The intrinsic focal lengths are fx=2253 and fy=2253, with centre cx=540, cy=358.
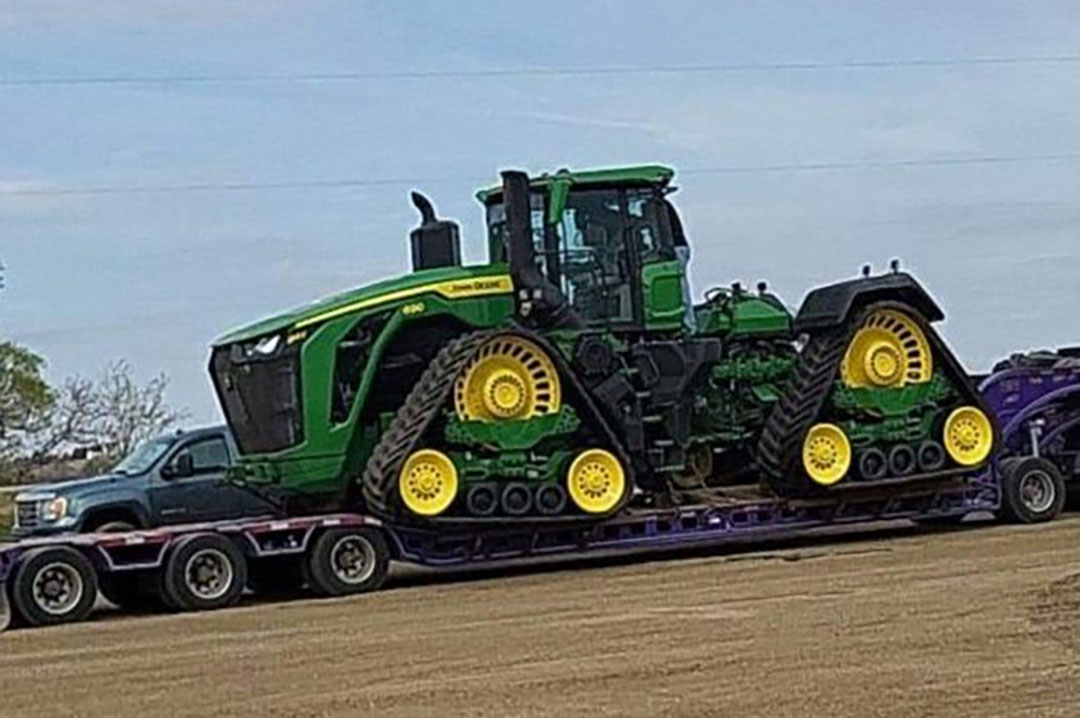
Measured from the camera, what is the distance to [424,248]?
2292 cm

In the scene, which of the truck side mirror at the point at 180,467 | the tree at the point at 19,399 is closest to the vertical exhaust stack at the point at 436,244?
the truck side mirror at the point at 180,467

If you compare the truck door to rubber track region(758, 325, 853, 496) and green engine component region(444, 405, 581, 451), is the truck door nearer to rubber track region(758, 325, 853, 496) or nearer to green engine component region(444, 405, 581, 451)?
green engine component region(444, 405, 581, 451)

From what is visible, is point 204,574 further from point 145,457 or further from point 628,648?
point 628,648

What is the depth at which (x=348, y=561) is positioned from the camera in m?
20.7

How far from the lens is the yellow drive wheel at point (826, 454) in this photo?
22.9m

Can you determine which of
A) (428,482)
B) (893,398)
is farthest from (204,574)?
(893,398)

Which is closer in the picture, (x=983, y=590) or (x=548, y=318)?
(x=983, y=590)

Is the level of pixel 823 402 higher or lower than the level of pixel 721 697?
higher

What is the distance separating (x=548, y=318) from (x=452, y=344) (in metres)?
1.16

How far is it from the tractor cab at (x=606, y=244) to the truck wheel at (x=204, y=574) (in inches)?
173

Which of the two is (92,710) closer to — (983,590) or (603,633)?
(603,633)

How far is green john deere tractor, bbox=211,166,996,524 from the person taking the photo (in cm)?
2147

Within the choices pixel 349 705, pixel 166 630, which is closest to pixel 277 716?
pixel 349 705

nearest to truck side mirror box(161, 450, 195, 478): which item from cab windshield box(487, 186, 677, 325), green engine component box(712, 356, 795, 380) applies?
cab windshield box(487, 186, 677, 325)
